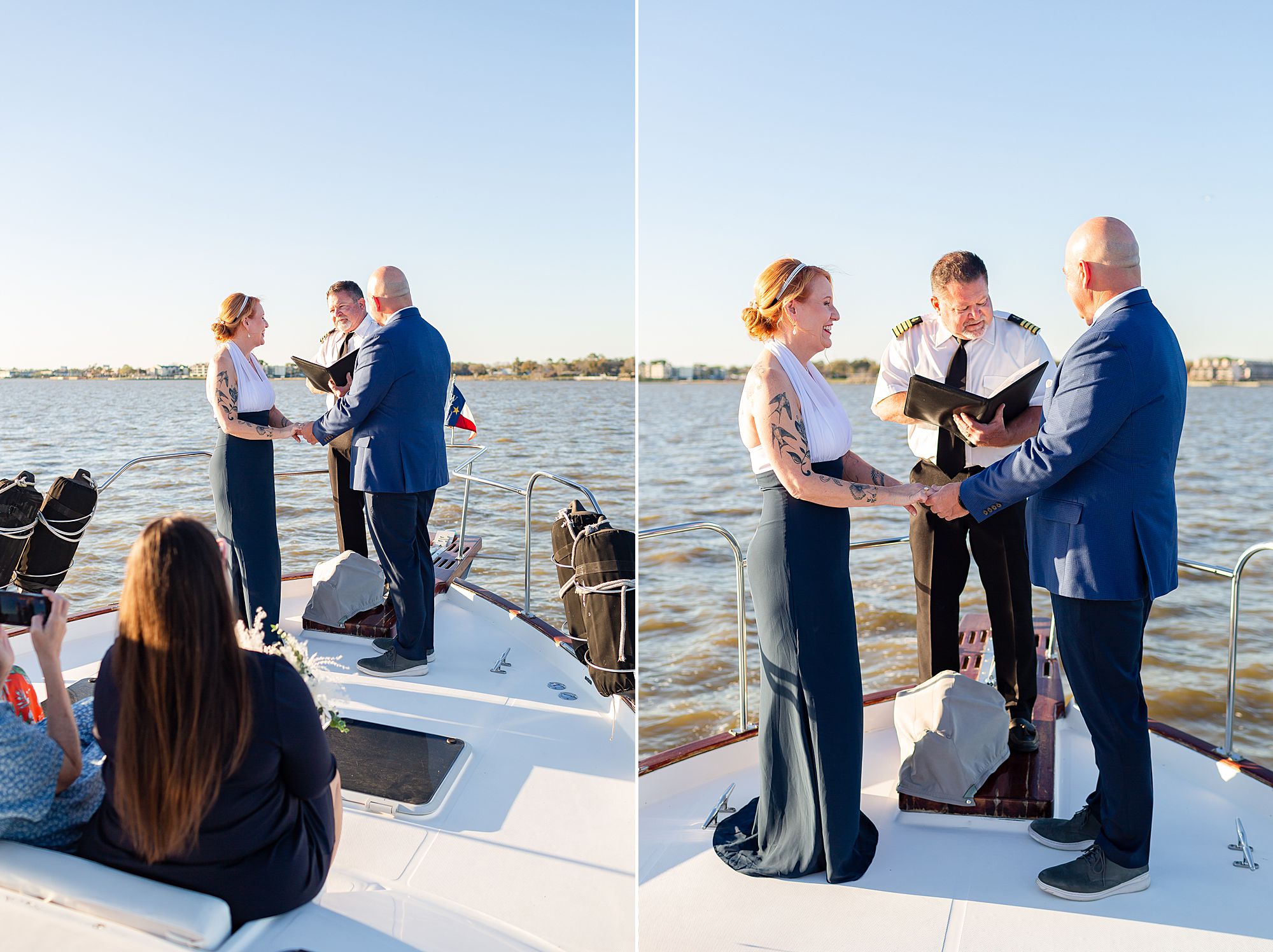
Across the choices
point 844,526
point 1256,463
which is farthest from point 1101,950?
point 1256,463

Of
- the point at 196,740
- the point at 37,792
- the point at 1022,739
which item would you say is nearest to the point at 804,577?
the point at 1022,739

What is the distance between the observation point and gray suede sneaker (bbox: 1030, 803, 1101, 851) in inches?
93.4

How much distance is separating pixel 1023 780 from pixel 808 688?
86 cm

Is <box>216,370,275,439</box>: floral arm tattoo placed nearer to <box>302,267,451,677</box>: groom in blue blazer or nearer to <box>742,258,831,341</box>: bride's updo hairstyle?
<box>302,267,451,677</box>: groom in blue blazer

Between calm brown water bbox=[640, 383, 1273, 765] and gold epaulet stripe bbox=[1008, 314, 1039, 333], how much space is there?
92.9 inches

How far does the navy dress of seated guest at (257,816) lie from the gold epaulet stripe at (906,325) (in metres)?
2.29

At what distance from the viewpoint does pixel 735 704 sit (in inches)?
254

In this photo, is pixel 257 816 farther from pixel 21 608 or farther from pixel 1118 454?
pixel 1118 454

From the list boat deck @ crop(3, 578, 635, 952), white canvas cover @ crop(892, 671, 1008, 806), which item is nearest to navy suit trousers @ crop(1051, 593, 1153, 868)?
white canvas cover @ crop(892, 671, 1008, 806)

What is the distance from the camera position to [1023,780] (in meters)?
2.59

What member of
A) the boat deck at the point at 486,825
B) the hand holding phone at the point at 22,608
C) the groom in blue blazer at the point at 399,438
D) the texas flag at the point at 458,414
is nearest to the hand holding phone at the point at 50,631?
the hand holding phone at the point at 22,608

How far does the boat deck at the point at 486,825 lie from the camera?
5.31 feet

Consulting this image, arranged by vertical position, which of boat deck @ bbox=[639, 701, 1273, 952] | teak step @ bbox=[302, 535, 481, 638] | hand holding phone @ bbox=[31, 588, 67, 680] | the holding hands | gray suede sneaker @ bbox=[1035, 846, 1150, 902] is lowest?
boat deck @ bbox=[639, 701, 1273, 952]

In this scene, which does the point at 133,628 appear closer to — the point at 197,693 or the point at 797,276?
the point at 197,693
